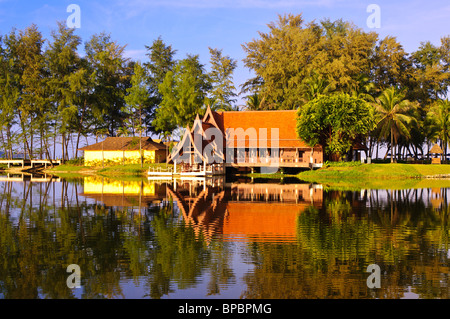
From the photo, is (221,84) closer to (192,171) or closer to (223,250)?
(192,171)

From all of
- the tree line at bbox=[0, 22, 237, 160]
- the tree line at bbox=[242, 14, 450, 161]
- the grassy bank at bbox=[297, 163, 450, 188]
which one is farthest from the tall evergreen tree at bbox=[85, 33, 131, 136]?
the grassy bank at bbox=[297, 163, 450, 188]

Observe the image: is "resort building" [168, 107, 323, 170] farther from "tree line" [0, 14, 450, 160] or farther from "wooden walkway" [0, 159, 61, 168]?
"wooden walkway" [0, 159, 61, 168]

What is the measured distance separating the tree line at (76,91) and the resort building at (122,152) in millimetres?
2595

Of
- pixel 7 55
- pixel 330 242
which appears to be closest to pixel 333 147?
pixel 330 242

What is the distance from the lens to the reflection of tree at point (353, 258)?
28.2 feet

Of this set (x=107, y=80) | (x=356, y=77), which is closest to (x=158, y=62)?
(x=107, y=80)

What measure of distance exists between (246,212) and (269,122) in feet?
111

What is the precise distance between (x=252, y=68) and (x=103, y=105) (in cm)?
2221

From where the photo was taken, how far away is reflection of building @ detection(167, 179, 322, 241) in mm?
14164

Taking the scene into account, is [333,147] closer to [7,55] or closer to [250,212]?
[250,212]

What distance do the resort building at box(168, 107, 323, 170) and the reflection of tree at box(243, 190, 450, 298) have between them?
29.3 metres

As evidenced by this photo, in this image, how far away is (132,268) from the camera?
32.3 feet

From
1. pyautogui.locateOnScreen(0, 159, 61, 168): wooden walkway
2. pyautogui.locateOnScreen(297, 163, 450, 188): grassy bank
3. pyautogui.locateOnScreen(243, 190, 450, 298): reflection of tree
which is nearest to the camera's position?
pyautogui.locateOnScreen(243, 190, 450, 298): reflection of tree

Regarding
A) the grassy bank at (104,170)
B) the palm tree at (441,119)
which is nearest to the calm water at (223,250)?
the grassy bank at (104,170)
